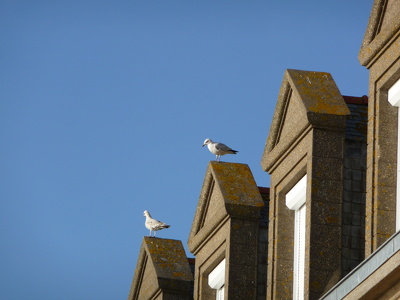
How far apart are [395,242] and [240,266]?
661 cm

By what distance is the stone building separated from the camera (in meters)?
18.3

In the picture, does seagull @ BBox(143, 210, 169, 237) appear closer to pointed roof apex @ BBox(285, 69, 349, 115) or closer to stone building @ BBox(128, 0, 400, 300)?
stone building @ BBox(128, 0, 400, 300)

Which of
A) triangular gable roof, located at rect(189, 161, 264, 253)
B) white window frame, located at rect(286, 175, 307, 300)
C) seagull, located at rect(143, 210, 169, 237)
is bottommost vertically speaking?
white window frame, located at rect(286, 175, 307, 300)

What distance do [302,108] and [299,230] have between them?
182cm

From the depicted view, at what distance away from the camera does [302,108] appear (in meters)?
20.3

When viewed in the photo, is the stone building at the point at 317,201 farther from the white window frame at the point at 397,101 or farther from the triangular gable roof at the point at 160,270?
the triangular gable roof at the point at 160,270

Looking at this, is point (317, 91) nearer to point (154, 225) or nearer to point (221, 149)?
point (221, 149)

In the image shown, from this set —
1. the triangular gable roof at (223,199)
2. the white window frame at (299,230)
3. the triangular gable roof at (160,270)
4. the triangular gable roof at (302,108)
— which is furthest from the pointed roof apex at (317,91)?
the triangular gable roof at (160,270)

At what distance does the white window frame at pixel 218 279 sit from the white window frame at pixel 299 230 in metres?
2.63

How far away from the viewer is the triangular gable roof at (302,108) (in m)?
19.9

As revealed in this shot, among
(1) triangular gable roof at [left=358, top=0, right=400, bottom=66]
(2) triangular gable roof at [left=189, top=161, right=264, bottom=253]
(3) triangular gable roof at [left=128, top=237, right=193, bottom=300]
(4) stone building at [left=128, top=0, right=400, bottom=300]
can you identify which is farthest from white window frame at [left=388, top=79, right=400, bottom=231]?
(3) triangular gable roof at [left=128, top=237, right=193, bottom=300]

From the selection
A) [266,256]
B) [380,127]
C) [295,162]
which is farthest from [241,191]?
[380,127]

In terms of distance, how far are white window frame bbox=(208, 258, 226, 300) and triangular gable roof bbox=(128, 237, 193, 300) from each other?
5.22 ft

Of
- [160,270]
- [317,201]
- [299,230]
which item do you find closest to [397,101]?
[317,201]
